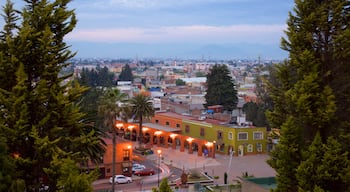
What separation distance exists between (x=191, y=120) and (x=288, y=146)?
36469 millimetres

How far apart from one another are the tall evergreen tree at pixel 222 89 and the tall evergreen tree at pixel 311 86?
4864 cm

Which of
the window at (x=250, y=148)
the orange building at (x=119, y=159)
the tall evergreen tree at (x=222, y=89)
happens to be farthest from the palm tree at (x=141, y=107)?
the tall evergreen tree at (x=222, y=89)

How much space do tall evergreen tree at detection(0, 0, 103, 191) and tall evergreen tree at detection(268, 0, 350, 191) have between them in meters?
6.65

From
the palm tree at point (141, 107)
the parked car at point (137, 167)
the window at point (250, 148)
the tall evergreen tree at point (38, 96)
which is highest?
the tall evergreen tree at point (38, 96)

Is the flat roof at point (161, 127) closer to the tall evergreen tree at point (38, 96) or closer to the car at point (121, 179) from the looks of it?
the car at point (121, 179)

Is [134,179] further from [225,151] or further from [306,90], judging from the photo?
[306,90]

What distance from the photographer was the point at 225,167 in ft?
137

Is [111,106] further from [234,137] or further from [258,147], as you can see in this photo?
[258,147]

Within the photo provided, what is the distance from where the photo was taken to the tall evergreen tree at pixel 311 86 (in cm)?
1420

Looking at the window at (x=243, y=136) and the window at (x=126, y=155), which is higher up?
the window at (x=243, y=136)

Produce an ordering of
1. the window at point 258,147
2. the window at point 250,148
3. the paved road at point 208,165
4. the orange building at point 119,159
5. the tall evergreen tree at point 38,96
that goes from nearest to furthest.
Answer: the tall evergreen tree at point 38,96
the orange building at point 119,159
the paved road at point 208,165
the window at point 250,148
the window at point 258,147

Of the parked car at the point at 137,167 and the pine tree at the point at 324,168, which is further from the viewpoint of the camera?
the parked car at the point at 137,167

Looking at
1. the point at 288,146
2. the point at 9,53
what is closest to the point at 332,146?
the point at 288,146

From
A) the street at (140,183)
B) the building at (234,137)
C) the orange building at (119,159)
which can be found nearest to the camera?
the street at (140,183)
